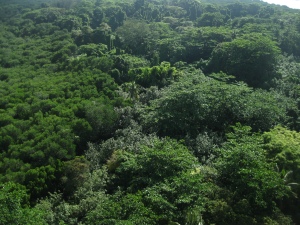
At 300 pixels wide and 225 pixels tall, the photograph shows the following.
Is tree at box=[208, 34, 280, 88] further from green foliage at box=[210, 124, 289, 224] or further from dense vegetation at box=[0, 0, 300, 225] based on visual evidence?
green foliage at box=[210, 124, 289, 224]

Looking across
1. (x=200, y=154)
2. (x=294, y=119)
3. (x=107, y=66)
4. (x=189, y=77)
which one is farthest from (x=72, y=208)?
(x=107, y=66)

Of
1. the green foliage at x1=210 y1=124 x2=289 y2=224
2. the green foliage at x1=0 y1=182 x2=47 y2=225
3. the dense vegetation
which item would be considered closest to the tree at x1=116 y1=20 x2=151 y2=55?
the dense vegetation

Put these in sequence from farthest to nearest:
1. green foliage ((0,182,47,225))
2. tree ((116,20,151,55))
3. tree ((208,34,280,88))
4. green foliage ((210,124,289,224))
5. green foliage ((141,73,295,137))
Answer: tree ((116,20,151,55)), tree ((208,34,280,88)), green foliage ((141,73,295,137)), green foliage ((210,124,289,224)), green foliage ((0,182,47,225))

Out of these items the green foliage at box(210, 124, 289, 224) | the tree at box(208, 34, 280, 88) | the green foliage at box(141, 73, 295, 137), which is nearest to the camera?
the green foliage at box(210, 124, 289, 224)

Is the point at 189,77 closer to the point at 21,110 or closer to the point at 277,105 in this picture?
the point at 277,105

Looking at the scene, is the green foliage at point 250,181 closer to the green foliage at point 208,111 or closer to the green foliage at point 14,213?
the green foliage at point 208,111

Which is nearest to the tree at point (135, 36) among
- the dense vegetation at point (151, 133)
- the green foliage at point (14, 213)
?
the dense vegetation at point (151, 133)

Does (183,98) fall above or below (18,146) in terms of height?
above

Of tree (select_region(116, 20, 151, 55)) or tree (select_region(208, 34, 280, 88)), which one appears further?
tree (select_region(116, 20, 151, 55))
